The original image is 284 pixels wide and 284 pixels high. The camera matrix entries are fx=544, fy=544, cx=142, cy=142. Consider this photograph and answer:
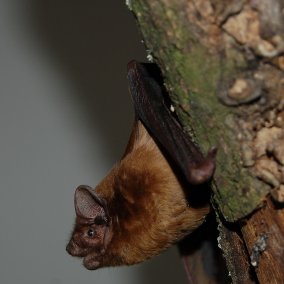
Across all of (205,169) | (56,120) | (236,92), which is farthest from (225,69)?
(56,120)

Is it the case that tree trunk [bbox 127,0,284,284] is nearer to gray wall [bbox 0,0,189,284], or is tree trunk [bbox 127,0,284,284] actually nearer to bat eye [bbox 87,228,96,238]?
bat eye [bbox 87,228,96,238]

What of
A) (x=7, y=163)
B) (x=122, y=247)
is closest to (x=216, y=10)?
(x=122, y=247)

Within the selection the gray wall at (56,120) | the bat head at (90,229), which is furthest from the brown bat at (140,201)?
the gray wall at (56,120)

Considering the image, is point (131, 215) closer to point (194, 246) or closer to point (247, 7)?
A: point (194, 246)

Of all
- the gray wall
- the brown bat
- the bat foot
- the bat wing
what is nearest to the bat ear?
the brown bat

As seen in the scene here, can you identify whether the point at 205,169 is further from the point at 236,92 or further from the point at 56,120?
the point at 56,120

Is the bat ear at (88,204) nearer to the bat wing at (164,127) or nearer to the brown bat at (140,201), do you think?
the brown bat at (140,201)
